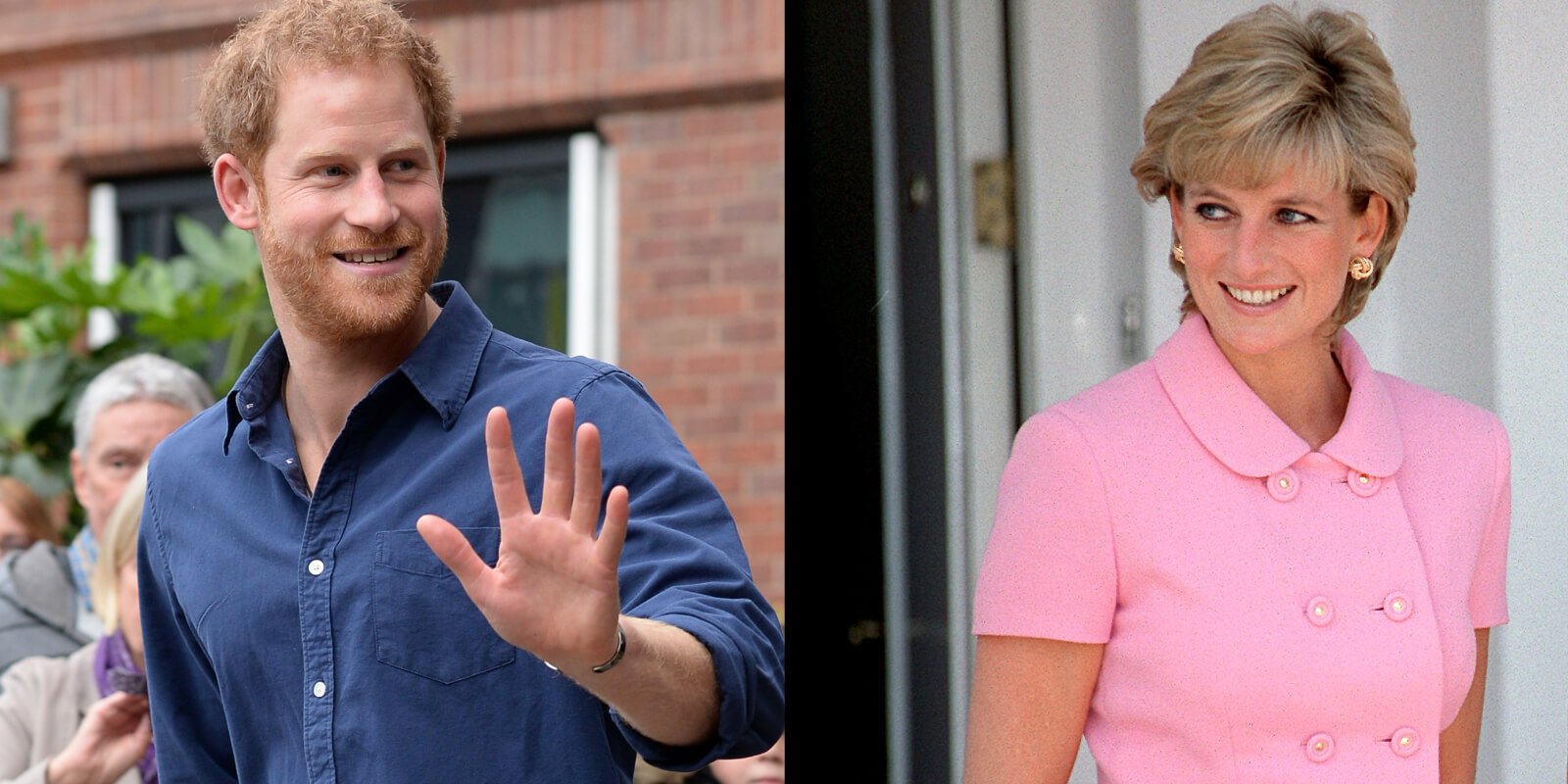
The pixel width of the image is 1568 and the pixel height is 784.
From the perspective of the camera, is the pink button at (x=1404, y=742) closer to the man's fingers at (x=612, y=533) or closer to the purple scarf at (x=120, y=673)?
the man's fingers at (x=612, y=533)

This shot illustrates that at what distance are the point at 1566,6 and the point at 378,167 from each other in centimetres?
129

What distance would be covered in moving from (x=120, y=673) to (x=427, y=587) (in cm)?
177

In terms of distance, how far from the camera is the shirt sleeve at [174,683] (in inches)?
84.6

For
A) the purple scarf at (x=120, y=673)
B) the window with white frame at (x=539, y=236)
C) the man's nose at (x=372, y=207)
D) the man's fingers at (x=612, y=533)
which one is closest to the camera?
the man's fingers at (x=612, y=533)

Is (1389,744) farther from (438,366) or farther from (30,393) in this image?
(30,393)

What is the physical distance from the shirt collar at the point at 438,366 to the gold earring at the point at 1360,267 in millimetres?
935

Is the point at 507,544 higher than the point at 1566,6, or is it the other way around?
the point at 1566,6

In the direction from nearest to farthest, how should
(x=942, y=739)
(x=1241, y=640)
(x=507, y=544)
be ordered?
(x=507, y=544)
(x=1241, y=640)
(x=942, y=739)

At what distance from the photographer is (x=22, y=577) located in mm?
3959

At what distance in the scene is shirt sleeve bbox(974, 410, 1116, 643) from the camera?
1.79 metres

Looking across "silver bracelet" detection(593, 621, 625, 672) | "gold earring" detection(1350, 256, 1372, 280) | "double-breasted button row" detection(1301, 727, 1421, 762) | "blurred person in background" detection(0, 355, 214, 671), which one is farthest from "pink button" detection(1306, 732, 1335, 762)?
"blurred person in background" detection(0, 355, 214, 671)

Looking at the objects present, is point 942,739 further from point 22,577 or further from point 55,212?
point 55,212

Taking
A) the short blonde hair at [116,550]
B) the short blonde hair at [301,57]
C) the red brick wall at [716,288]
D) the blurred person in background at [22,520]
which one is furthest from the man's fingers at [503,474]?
the red brick wall at [716,288]

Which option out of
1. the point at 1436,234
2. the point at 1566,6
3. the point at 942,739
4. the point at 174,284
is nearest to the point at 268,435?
the point at 942,739
